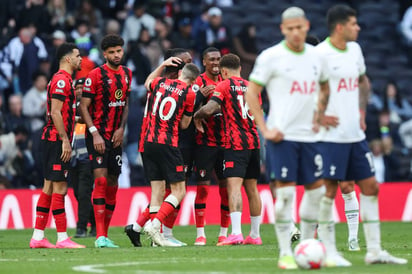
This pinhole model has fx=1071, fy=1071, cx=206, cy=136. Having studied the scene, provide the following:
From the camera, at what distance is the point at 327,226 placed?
1065 cm

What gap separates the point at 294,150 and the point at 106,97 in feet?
15.6

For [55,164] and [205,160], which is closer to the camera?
[55,164]

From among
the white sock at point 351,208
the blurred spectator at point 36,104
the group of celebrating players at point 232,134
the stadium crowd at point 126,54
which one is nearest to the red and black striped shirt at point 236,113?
the group of celebrating players at point 232,134

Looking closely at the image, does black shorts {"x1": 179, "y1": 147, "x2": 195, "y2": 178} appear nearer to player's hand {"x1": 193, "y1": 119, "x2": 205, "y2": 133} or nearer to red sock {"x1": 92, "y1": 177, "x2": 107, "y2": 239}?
player's hand {"x1": 193, "y1": 119, "x2": 205, "y2": 133}

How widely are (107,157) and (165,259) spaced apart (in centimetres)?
335

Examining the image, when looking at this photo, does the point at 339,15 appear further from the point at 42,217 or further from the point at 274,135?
the point at 42,217

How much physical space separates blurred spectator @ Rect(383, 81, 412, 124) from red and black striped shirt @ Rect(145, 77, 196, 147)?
12.2m

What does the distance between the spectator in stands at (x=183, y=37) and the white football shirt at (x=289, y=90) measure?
14.4 metres

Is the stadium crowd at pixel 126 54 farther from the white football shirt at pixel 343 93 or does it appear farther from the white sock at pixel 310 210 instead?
the white sock at pixel 310 210

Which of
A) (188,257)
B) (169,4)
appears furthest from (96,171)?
(169,4)

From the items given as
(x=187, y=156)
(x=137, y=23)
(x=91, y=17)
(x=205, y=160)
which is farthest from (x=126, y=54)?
(x=205, y=160)

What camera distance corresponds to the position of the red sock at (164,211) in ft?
44.5

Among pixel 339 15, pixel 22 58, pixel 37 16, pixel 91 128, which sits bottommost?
pixel 91 128

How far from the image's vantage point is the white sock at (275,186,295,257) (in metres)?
10.1
